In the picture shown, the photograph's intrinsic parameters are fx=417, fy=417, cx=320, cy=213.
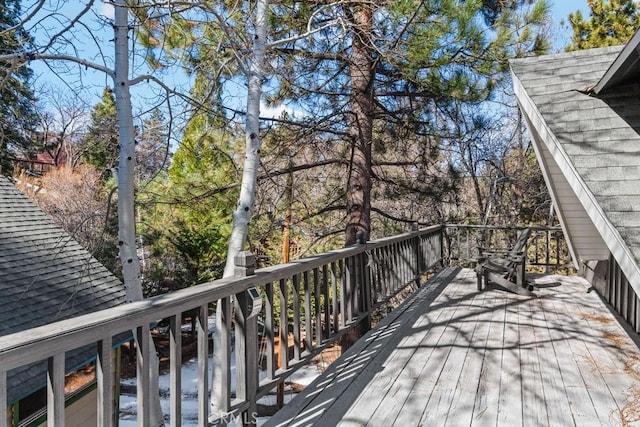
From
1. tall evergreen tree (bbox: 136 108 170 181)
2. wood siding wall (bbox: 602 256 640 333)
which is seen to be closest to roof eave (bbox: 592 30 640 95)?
wood siding wall (bbox: 602 256 640 333)

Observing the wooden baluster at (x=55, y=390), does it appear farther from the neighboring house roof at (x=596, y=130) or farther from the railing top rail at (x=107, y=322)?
the neighboring house roof at (x=596, y=130)

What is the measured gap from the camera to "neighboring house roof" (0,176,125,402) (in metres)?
5.14

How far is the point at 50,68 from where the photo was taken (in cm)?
343

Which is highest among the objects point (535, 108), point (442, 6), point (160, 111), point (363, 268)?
point (442, 6)

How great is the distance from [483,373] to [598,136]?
1.85 metres

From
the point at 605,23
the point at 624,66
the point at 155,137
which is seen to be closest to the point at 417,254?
the point at 624,66

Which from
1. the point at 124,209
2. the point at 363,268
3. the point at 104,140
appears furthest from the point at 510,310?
the point at 104,140

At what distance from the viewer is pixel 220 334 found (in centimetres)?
217

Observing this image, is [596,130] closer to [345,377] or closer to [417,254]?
[345,377]

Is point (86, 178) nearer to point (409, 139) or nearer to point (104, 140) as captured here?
point (104, 140)

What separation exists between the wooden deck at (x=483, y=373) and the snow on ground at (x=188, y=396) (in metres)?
6.17

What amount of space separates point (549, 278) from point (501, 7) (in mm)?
4133

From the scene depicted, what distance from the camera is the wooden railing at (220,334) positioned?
4.33 ft

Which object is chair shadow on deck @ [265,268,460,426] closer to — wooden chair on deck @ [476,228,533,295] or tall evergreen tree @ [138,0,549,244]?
wooden chair on deck @ [476,228,533,295]
